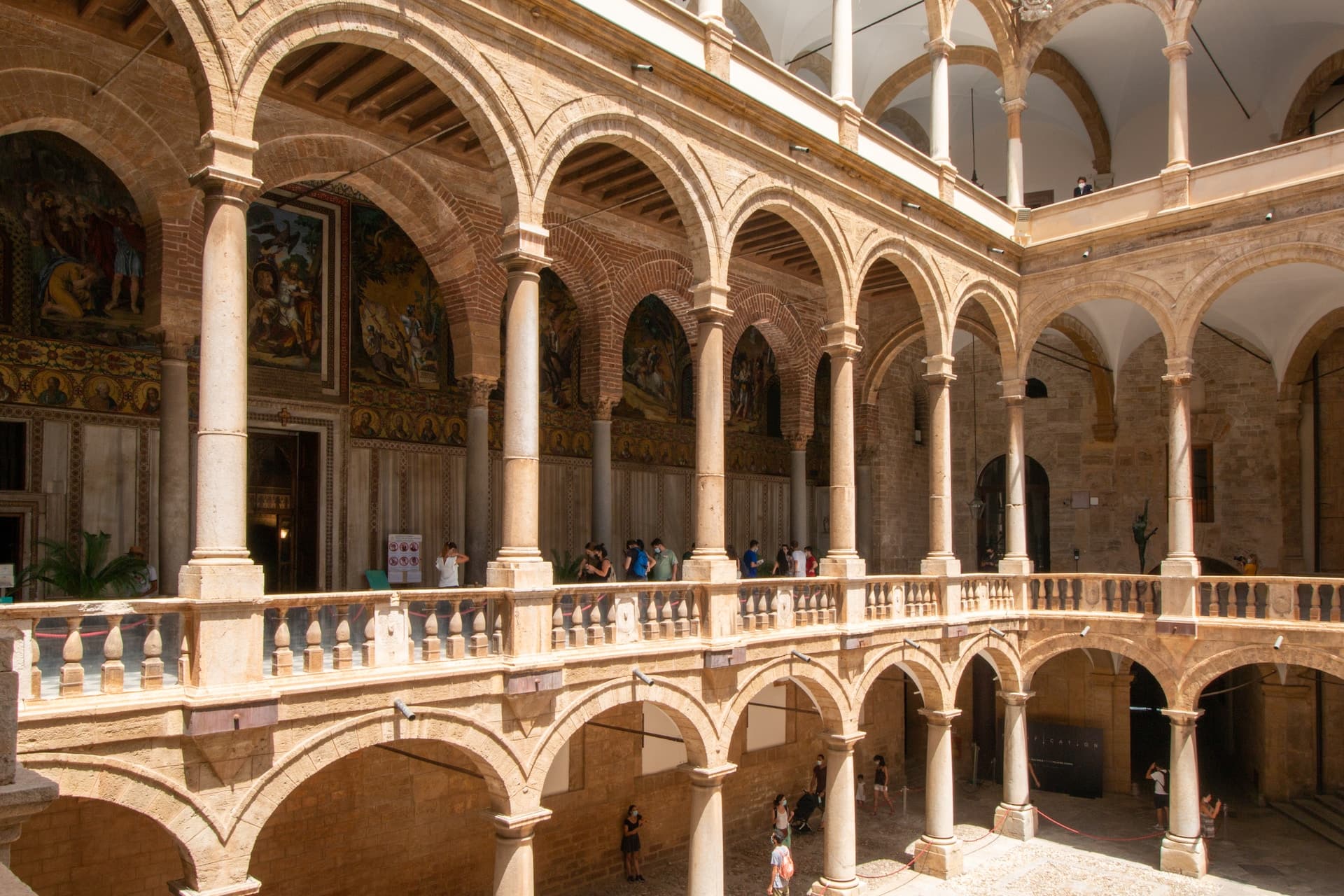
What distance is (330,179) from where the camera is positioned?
1095 centimetres

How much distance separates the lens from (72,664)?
6.60m

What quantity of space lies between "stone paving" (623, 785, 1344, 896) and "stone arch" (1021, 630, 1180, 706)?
2.42 meters

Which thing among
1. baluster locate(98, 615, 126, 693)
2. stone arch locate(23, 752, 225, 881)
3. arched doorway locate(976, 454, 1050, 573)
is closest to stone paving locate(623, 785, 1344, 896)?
arched doorway locate(976, 454, 1050, 573)

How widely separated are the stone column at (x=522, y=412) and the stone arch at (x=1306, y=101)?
609 inches

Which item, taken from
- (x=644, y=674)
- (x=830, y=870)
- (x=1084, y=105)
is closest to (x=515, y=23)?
(x=644, y=674)

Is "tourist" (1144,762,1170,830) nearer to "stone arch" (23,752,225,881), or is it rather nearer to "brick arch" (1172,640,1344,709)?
"brick arch" (1172,640,1344,709)

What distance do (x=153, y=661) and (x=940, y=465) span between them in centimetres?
1114

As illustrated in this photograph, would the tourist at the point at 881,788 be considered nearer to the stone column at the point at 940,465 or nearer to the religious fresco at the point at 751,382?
the stone column at the point at 940,465

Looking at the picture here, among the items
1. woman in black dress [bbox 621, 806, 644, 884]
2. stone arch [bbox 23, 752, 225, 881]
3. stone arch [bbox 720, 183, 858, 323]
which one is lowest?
woman in black dress [bbox 621, 806, 644, 884]

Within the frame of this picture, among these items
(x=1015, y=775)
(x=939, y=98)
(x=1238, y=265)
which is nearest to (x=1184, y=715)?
(x=1015, y=775)

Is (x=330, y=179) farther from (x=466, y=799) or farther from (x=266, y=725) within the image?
(x=466, y=799)

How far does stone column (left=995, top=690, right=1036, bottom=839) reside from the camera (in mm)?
16641

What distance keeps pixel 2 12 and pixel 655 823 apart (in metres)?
12.1

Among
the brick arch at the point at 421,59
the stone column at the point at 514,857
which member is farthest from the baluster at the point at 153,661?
the brick arch at the point at 421,59
